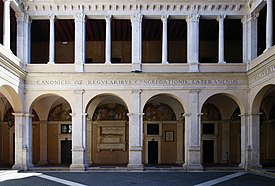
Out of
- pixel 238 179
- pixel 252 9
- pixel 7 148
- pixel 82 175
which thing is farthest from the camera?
pixel 7 148

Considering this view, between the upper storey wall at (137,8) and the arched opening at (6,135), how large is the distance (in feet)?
24.5

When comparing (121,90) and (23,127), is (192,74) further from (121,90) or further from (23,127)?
(23,127)

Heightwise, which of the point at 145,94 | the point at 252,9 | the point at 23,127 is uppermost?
the point at 252,9

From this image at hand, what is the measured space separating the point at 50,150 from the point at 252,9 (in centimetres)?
1608

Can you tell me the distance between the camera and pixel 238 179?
→ 668 inches

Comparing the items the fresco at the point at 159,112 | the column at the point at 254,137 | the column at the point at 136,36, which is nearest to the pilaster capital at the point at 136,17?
the column at the point at 136,36

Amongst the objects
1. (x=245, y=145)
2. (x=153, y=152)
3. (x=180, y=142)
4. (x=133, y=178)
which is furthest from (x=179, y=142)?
(x=133, y=178)

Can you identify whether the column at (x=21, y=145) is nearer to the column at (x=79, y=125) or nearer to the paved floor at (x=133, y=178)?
the paved floor at (x=133, y=178)

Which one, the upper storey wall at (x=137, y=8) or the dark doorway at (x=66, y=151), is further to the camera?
the dark doorway at (x=66, y=151)

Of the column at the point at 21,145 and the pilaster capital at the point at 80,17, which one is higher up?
the pilaster capital at the point at 80,17

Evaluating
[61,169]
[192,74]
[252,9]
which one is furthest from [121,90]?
[252,9]

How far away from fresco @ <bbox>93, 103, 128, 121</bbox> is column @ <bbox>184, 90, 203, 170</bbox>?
6.11 meters

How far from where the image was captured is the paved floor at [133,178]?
51.7 feet

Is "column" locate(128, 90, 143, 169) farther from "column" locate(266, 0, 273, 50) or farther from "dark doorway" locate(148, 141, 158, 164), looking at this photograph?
"column" locate(266, 0, 273, 50)
